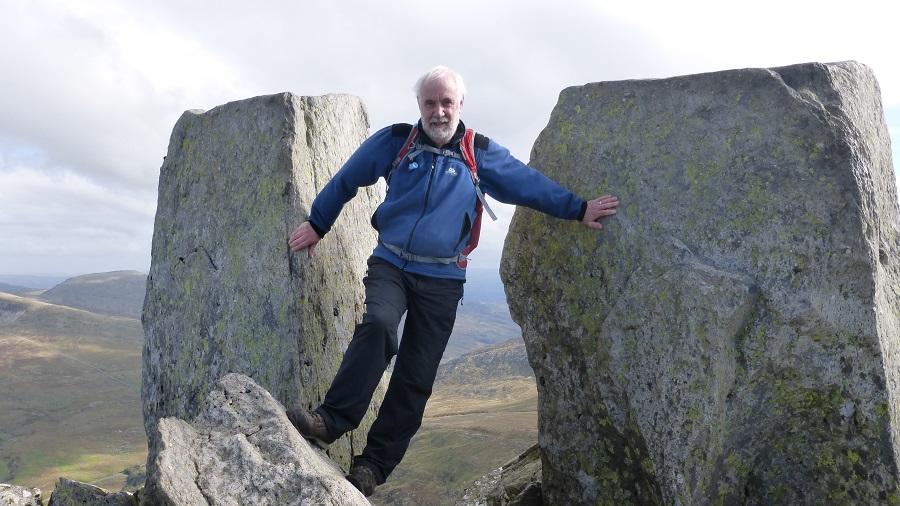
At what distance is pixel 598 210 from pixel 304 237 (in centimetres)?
469

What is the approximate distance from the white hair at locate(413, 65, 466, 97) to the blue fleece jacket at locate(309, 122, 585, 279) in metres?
0.58

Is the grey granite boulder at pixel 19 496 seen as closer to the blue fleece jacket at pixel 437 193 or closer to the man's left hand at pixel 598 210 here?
the blue fleece jacket at pixel 437 193

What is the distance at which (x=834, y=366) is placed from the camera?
27.9 ft

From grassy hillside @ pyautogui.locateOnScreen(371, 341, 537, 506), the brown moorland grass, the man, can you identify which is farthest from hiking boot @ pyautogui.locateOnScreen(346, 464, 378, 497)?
grassy hillside @ pyautogui.locateOnScreen(371, 341, 537, 506)

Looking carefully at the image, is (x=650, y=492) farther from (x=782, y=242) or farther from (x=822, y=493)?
(x=782, y=242)

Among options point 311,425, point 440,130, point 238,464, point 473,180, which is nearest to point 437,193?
point 473,180

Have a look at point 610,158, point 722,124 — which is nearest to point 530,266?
point 610,158

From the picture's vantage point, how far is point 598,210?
984 centimetres

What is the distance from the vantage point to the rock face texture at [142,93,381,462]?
11.3 meters

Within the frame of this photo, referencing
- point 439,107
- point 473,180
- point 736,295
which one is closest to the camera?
point 736,295

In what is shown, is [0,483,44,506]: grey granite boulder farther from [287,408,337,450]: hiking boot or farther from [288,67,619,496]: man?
[288,67,619,496]: man

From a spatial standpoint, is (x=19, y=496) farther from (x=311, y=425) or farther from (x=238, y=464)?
(x=311, y=425)

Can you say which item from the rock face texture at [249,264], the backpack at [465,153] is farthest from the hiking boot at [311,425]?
the backpack at [465,153]

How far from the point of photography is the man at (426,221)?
9.72m
